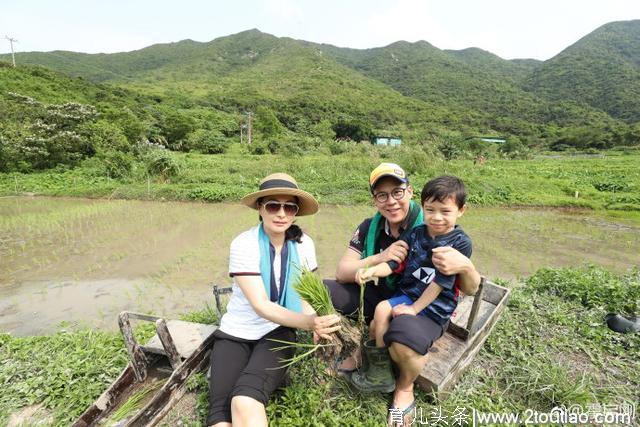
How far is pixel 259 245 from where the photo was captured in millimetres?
2188

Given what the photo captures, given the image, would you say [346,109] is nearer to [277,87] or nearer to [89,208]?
[277,87]

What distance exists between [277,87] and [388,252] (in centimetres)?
7387

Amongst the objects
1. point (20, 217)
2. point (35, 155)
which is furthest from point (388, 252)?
point (35, 155)

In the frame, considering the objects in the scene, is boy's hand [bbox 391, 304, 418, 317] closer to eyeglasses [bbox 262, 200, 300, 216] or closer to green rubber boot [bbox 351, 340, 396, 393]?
green rubber boot [bbox 351, 340, 396, 393]

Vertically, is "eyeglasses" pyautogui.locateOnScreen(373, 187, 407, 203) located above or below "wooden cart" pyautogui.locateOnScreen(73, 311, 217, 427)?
above

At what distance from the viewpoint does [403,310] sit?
2.05 m

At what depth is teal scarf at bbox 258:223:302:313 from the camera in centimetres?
220

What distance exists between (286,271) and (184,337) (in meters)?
1.50

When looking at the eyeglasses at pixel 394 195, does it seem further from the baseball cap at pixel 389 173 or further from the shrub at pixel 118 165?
the shrub at pixel 118 165

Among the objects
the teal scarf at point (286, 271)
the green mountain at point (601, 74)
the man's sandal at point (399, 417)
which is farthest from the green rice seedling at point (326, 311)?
the green mountain at point (601, 74)

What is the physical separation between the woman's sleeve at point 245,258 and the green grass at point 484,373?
89 cm

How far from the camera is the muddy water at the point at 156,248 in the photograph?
15.8 ft

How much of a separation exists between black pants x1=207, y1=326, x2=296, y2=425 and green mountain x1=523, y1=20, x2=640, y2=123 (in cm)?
7835

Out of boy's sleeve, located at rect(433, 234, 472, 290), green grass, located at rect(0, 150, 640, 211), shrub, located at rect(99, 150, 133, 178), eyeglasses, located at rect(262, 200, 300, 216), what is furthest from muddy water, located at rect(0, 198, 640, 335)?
boy's sleeve, located at rect(433, 234, 472, 290)
